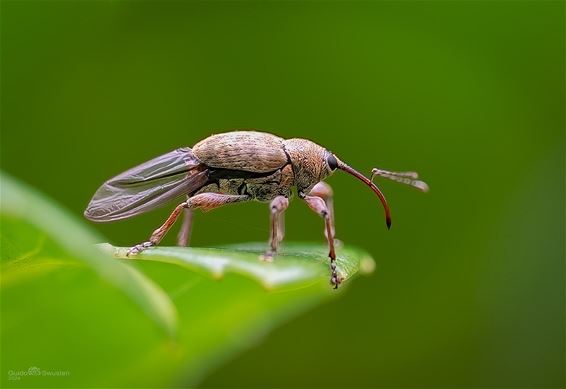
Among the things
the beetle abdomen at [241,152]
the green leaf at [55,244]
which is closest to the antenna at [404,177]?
the beetle abdomen at [241,152]

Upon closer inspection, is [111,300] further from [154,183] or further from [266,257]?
[154,183]

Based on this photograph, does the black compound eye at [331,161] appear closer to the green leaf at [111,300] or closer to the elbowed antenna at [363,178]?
the elbowed antenna at [363,178]

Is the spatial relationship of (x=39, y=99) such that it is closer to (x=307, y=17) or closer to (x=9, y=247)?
(x=307, y=17)

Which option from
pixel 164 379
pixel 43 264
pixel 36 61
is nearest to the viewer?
pixel 43 264

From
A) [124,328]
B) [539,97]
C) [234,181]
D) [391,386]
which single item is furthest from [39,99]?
[539,97]

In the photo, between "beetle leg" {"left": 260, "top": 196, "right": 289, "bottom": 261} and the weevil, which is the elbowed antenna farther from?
"beetle leg" {"left": 260, "top": 196, "right": 289, "bottom": 261}

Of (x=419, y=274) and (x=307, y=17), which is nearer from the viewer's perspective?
(x=419, y=274)

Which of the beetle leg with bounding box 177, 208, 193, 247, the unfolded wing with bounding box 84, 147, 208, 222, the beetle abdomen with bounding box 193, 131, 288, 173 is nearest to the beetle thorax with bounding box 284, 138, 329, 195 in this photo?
the beetle abdomen with bounding box 193, 131, 288, 173
